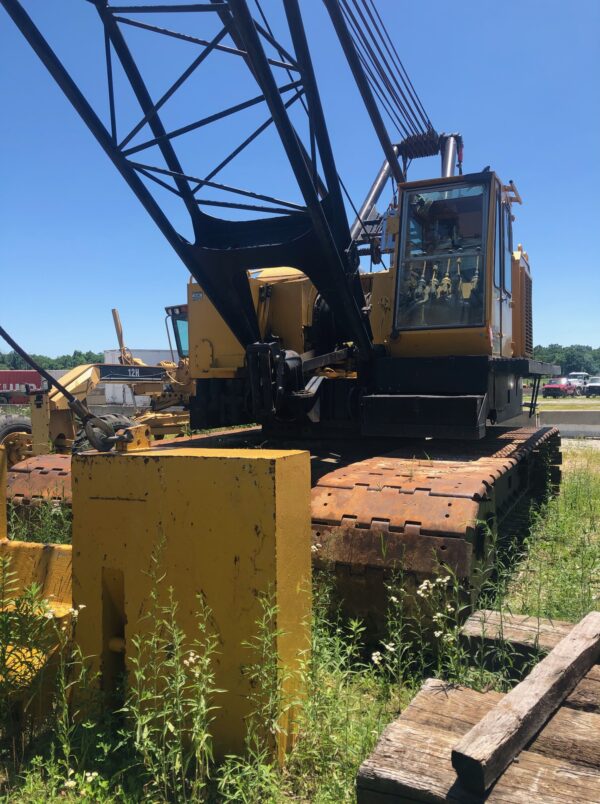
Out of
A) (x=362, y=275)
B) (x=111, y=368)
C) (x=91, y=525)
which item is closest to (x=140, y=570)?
(x=91, y=525)

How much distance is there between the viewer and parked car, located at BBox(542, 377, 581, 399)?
48.0 meters

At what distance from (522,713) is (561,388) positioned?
50.2m

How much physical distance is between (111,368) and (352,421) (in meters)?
10.5

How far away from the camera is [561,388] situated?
4872 centimetres

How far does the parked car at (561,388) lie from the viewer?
4800 cm

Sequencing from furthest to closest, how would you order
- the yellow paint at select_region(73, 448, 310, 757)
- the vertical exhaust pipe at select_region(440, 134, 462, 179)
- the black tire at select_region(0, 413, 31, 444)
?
1. the black tire at select_region(0, 413, 31, 444)
2. the vertical exhaust pipe at select_region(440, 134, 462, 179)
3. the yellow paint at select_region(73, 448, 310, 757)

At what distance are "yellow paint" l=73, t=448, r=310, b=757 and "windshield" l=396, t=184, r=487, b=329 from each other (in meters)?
2.92

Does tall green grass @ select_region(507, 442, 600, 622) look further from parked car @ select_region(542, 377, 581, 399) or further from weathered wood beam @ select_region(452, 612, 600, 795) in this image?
parked car @ select_region(542, 377, 581, 399)

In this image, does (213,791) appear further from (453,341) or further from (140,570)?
(453,341)

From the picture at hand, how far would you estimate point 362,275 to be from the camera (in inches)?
261

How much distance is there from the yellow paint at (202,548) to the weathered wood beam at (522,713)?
2.83 feet

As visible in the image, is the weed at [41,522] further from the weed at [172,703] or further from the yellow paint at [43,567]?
the weed at [172,703]

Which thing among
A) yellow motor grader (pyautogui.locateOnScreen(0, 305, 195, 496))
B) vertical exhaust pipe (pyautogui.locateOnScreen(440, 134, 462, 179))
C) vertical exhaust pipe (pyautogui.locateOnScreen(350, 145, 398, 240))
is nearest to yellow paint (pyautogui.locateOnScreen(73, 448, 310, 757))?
yellow motor grader (pyautogui.locateOnScreen(0, 305, 195, 496))

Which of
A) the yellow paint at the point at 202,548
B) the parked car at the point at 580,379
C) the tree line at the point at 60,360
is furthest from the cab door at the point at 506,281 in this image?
the tree line at the point at 60,360
